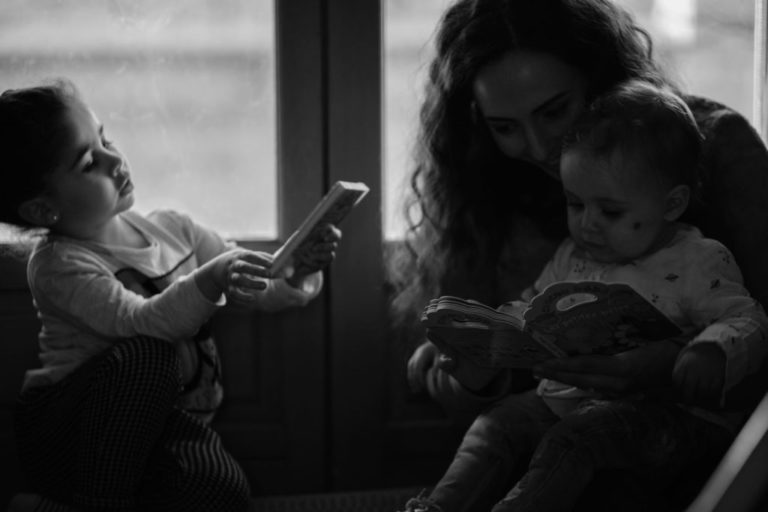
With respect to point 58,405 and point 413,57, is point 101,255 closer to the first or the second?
point 58,405

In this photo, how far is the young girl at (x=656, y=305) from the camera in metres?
1.50

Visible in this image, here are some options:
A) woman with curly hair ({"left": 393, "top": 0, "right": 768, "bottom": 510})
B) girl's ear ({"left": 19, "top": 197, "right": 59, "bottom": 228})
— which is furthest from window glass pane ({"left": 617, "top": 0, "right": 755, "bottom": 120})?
girl's ear ({"left": 19, "top": 197, "right": 59, "bottom": 228})

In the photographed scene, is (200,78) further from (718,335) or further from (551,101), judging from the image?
(718,335)

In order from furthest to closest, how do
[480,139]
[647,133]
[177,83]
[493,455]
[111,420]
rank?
[177,83] → [480,139] → [111,420] → [493,455] → [647,133]

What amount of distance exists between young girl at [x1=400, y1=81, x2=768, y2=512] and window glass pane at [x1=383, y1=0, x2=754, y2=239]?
72cm

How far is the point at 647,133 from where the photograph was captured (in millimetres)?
1592

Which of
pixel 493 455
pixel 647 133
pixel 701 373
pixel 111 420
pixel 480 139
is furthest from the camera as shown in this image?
pixel 480 139

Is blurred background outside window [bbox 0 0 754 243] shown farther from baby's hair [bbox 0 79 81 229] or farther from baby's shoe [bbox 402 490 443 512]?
baby's shoe [bbox 402 490 443 512]

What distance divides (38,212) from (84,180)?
113 mm

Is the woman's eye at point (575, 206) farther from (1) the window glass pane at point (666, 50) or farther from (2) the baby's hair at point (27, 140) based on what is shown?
(2) the baby's hair at point (27, 140)

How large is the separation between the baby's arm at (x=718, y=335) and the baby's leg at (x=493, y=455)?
341mm

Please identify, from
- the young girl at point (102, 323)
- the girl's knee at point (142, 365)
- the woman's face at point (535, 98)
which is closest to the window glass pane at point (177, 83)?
the young girl at point (102, 323)

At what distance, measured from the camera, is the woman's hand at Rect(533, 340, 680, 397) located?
1.52m

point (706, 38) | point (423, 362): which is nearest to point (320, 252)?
point (423, 362)
